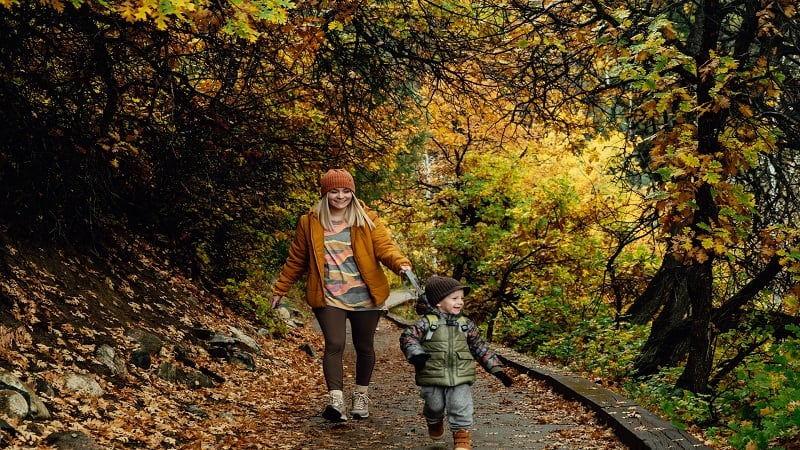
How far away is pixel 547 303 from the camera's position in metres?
16.2

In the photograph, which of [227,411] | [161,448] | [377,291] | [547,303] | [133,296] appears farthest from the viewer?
[547,303]

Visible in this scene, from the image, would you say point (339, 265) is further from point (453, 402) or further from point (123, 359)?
point (123, 359)

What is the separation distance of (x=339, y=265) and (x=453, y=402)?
5.94ft

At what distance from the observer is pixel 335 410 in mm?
6754

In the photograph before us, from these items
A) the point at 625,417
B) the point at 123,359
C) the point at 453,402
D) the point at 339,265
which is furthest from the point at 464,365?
the point at 123,359

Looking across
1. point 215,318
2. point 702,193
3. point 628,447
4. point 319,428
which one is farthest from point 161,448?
point 215,318

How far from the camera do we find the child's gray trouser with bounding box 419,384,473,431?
5.45 m

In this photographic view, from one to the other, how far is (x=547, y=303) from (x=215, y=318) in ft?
24.2

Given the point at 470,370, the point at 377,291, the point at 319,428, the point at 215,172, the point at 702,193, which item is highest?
the point at 215,172

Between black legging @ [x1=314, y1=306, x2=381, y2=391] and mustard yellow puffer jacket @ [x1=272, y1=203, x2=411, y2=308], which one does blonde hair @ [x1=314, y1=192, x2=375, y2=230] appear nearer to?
mustard yellow puffer jacket @ [x1=272, y1=203, x2=411, y2=308]

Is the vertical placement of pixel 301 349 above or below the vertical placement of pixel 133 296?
below

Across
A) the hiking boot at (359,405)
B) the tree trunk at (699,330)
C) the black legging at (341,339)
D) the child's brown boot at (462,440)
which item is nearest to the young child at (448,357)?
the child's brown boot at (462,440)

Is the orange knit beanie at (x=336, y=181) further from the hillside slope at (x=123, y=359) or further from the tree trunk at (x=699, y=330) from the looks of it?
the tree trunk at (x=699, y=330)

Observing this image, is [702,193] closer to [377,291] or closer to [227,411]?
[377,291]
